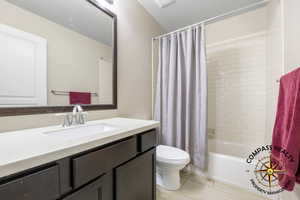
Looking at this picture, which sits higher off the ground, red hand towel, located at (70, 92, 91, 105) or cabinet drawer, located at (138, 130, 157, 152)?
red hand towel, located at (70, 92, 91, 105)

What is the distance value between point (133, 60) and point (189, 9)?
1.05 m

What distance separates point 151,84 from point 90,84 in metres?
0.96

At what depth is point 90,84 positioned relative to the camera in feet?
4.14

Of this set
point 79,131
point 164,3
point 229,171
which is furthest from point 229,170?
point 164,3

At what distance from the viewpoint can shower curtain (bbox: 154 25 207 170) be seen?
62.9 inches

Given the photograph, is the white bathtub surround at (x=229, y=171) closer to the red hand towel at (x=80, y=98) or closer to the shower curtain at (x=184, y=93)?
the shower curtain at (x=184, y=93)

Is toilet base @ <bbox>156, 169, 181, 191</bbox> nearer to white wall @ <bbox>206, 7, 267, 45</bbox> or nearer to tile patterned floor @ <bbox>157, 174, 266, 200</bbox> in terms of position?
tile patterned floor @ <bbox>157, 174, 266, 200</bbox>

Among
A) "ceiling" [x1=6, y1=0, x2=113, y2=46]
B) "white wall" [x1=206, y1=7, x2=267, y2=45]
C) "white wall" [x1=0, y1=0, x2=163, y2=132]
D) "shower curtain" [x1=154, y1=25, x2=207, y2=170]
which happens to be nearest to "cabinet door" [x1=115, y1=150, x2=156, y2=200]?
"white wall" [x1=0, y1=0, x2=163, y2=132]

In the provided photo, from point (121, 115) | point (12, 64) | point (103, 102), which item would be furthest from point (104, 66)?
point (12, 64)

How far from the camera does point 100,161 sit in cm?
69

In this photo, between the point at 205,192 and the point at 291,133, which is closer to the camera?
the point at 291,133

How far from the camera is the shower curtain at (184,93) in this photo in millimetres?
1599

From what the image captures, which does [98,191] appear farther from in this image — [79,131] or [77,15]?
[77,15]

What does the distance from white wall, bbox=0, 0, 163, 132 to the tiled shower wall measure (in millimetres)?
1097
